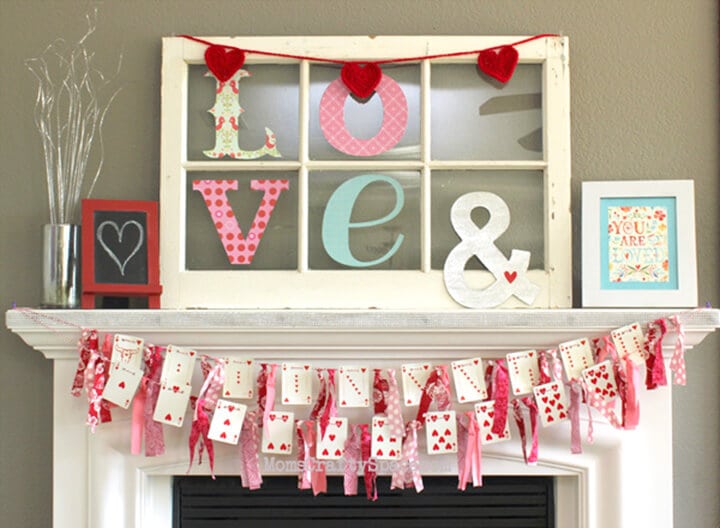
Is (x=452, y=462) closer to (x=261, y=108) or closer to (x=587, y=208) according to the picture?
(x=587, y=208)

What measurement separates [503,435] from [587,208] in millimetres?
495

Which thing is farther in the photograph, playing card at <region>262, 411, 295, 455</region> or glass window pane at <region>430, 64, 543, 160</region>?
glass window pane at <region>430, 64, 543, 160</region>

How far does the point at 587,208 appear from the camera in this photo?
1661 mm

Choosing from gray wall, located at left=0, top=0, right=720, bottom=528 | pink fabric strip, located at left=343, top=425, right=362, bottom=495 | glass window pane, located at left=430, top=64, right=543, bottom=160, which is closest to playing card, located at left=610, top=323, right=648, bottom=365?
→ gray wall, located at left=0, top=0, right=720, bottom=528

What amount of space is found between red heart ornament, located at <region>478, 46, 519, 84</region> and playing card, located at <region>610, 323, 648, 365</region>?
0.58 metres

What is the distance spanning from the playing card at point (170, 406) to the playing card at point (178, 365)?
20mm

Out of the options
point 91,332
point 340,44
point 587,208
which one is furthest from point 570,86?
point 91,332

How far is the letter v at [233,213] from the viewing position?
1.71 meters

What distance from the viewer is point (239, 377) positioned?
1.61m

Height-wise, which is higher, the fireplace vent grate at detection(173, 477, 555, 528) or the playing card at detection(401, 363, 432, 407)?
the playing card at detection(401, 363, 432, 407)

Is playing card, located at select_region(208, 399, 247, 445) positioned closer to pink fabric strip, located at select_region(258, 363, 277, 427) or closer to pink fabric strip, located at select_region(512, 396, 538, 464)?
pink fabric strip, located at select_region(258, 363, 277, 427)

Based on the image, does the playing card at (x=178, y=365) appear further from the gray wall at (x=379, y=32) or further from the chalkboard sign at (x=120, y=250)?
the gray wall at (x=379, y=32)

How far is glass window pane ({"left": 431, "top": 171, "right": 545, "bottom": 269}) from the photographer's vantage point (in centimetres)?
171

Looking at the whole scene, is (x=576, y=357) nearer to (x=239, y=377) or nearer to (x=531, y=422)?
(x=531, y=422)
